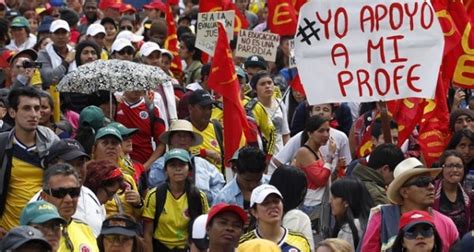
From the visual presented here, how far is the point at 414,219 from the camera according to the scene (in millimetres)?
10961

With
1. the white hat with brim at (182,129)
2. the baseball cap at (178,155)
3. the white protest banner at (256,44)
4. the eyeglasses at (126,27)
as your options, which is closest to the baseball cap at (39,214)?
the baseball cap at (178,155)

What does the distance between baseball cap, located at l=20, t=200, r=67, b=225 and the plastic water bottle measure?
198 inches

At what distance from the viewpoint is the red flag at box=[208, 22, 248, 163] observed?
49.6 ft

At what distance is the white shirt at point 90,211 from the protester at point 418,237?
2175mm

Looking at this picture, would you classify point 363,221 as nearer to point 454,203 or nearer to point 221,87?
point 454,203

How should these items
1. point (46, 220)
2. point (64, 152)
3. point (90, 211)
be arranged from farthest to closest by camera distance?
point (64, 152) → point (90, 211) → point (46, 220)

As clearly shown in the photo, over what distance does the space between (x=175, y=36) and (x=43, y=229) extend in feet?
40.1

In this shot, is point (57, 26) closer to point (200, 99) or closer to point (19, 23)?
point (19, 23)

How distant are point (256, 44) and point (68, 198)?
890cm

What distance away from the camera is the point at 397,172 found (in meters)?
12.6

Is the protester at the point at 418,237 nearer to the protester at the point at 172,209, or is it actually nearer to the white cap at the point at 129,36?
the protester at the point at 172,209

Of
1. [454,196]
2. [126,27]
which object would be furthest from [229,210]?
[126,27]

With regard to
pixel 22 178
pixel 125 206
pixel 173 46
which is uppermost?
pixel 22 178

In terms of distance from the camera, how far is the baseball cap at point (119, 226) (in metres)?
10.7
